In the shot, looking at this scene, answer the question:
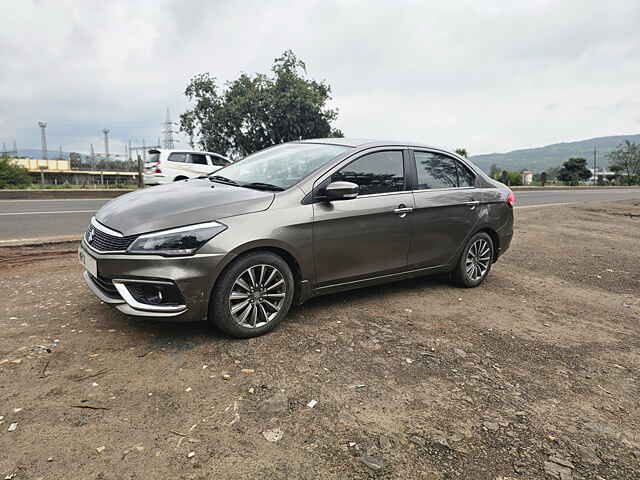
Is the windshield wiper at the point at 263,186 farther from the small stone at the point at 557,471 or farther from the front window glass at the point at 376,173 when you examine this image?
the small stone at the point at 557,471

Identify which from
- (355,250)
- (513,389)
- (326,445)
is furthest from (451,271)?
(326,445)

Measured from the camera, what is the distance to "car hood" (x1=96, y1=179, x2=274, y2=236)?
3219mm

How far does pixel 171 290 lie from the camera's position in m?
3.13

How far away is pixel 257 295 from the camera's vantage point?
11.3 ft

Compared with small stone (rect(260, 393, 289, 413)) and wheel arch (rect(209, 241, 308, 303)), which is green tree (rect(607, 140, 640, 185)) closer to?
wheel arch (rect(209, 241, 308, 303))

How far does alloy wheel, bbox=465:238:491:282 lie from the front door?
1068 mm

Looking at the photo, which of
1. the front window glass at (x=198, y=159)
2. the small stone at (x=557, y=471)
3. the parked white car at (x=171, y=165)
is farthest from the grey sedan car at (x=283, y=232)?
the front window glass at (x=198, y=159)

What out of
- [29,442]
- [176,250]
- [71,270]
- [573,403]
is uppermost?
[176,250]

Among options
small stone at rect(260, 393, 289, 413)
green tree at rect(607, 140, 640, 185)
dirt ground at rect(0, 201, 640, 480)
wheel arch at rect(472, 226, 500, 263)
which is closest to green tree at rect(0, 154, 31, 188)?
dirt ground at rect(0, 201, 640, 480)

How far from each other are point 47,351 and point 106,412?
973 mm

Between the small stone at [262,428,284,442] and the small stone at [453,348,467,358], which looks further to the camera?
the small stone at [453,348,467,358]

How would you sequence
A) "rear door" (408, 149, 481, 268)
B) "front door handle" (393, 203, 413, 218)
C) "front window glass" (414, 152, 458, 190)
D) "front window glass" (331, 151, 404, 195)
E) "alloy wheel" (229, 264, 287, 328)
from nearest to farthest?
"alloy wheel" (229, 264, 287, 328), "front window glass" (331, 151, 404, 195), "front door handle" (393, 203, 413, 218), "rear door" (408, 149, 481, 268), "front window glass" (414, 152, 458, 190)

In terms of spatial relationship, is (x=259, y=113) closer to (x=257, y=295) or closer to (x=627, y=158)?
(x=257, y=295)

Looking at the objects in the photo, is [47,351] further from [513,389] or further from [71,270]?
[513,389]
